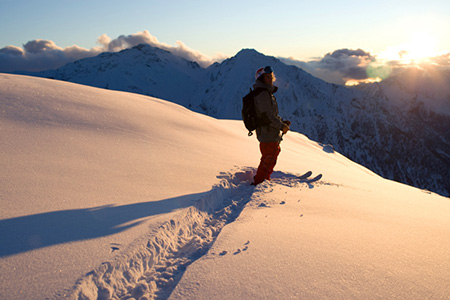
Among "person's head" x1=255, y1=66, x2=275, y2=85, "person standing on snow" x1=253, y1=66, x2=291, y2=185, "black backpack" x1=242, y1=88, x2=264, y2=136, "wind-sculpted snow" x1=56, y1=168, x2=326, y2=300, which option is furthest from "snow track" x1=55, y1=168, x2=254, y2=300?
"person's head" x1=255, y1=66, x2=275, y2=85

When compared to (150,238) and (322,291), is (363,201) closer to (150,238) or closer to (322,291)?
(322,291)

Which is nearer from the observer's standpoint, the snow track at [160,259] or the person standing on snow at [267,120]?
the snow track at [160,259]

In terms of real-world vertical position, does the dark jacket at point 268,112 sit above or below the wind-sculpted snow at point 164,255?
above

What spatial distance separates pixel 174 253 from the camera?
102 inches

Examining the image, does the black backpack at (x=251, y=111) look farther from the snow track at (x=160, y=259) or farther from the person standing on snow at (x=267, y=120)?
the snow track at (x=160, y=259)

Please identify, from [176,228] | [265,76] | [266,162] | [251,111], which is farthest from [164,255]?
[265,76]

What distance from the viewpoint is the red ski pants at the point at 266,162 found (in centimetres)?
516

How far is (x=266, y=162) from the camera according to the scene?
5273 millimetres

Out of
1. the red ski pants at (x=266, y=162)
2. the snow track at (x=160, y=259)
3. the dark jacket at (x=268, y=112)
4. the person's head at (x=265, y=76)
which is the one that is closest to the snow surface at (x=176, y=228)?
the snow track at (x=160, y=259)

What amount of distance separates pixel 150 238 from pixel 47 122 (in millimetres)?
3622

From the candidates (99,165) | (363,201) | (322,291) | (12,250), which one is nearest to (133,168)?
(99,165)

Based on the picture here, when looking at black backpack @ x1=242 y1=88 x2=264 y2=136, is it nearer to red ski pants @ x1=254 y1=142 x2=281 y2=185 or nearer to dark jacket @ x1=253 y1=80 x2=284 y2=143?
dark jacket @ x1=253 y1=80 x2=284 y2=143

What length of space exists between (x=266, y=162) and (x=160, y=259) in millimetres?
3191

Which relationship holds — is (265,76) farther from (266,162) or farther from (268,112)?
(266,162)
